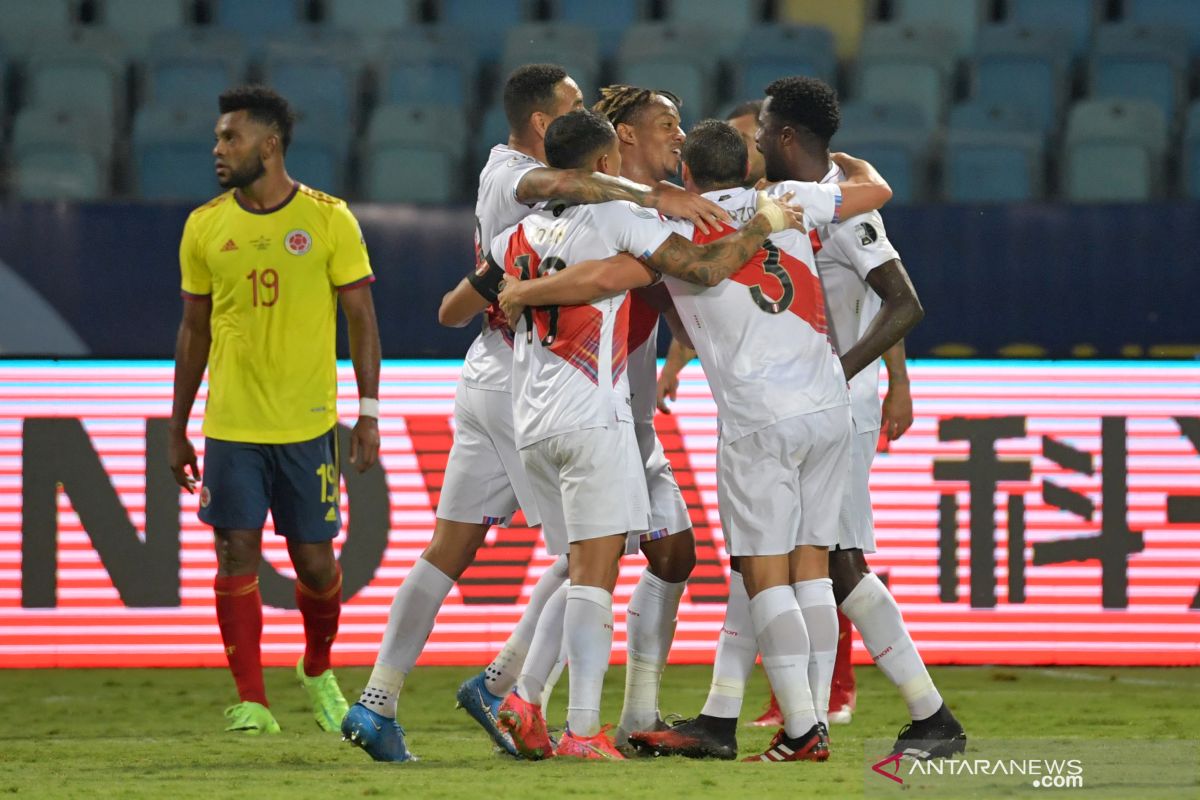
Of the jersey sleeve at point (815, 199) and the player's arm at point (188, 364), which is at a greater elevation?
the jersey sleeve at point (815, 199)

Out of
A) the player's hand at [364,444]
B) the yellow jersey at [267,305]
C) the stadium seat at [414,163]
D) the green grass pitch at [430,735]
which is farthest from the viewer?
the stadium seat at [414,163]

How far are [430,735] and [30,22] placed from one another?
7.19 m

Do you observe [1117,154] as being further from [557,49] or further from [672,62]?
[557,49]

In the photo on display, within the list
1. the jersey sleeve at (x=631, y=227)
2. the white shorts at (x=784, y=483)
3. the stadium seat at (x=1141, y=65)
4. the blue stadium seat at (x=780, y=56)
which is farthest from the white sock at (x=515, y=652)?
the stadium seat at (x=1141, y=65)

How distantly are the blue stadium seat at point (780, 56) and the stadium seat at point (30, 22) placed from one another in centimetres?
415

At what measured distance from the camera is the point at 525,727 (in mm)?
4898

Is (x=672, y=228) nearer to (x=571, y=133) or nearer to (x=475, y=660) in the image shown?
(x=571, y=133)

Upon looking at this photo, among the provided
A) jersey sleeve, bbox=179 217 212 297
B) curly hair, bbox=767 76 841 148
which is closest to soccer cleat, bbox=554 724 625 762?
curly hair, bbox=767 76 841 148

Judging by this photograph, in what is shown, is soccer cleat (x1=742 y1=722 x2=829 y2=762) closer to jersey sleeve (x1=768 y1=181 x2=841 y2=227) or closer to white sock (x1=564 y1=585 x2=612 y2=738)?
white sock (x1=564 y1=585 x2=612 y2=738)

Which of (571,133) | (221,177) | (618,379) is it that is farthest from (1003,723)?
(221,177)

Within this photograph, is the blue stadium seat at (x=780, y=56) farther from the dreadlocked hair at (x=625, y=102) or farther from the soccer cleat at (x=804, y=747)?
the soccer cleat at (x=804, y=747)

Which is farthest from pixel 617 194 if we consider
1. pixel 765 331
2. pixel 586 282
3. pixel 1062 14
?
pixel 1062 14

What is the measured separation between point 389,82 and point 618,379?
6444 mm

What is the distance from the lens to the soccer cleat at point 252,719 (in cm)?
596
